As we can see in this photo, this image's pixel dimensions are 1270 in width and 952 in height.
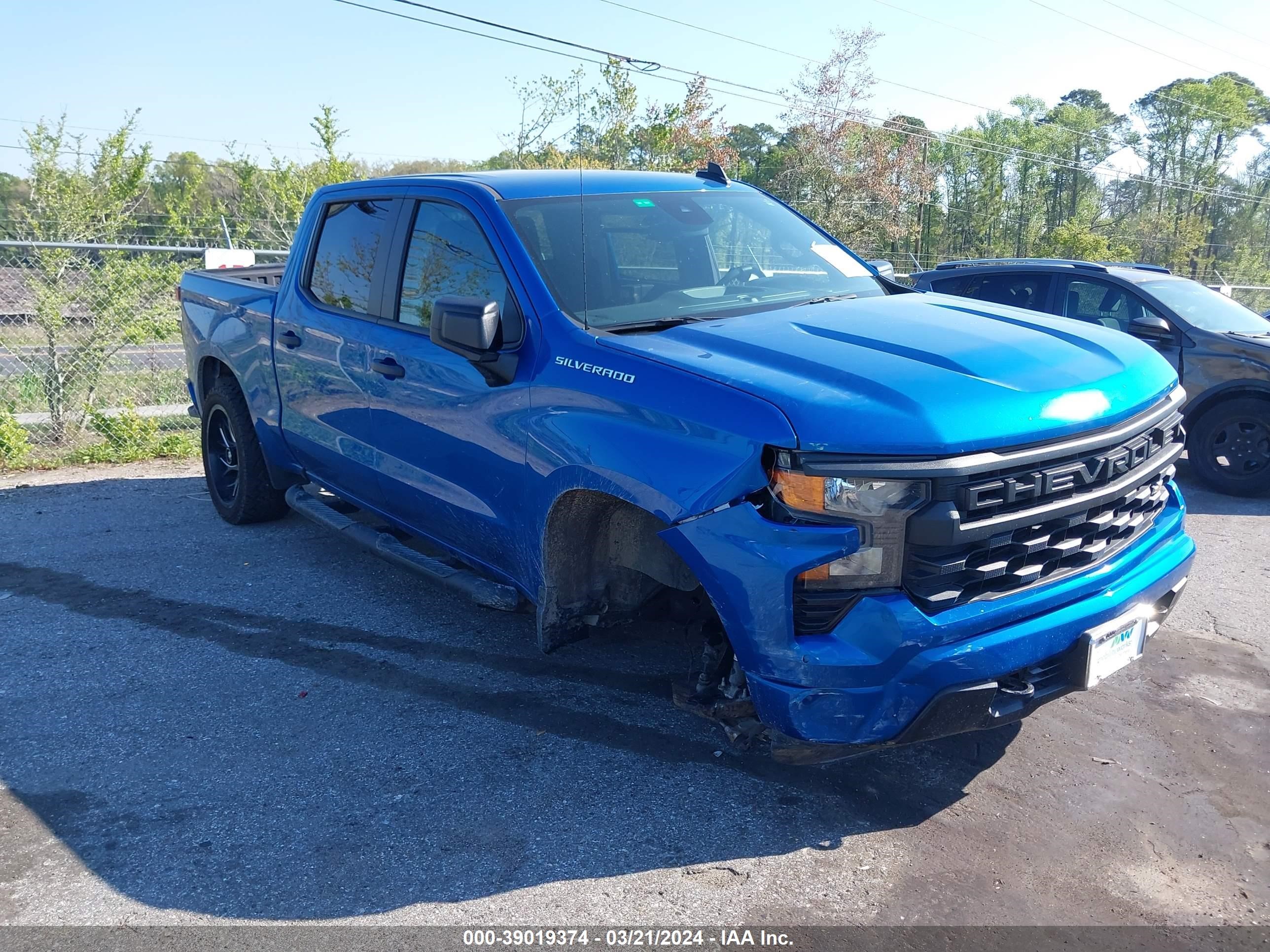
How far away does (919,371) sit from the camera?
117 inches

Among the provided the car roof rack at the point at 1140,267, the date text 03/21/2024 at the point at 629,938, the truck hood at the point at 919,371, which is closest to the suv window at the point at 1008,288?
the car roof rack at the point at 1140,267

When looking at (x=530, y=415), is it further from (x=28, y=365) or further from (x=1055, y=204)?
(x=1055, y=204)

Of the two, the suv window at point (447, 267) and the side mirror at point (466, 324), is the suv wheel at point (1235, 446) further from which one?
the side mirror at point (466, 324)

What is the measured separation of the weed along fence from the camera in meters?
9.17

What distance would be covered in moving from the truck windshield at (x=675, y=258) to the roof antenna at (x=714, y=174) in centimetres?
25

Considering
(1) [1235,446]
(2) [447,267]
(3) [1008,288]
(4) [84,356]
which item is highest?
(2) [447,267]

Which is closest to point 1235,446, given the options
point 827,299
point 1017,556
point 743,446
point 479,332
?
point 827,299

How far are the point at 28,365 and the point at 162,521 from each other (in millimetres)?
4259

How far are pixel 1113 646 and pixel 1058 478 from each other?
597mm

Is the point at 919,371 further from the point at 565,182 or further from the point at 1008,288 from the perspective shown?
the point at 1008,288

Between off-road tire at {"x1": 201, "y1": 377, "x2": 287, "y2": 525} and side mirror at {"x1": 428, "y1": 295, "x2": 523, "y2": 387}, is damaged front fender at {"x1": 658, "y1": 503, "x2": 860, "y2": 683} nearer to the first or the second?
side mirror at {"x1": 428, "y1": 295, "x2": 523, "y2": 387}

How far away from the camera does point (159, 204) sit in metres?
29.0

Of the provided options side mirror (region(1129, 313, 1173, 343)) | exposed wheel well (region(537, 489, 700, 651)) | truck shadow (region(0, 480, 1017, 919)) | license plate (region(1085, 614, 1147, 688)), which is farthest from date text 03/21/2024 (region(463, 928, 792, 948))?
side mirror (region(1129, 313, 1173, 343))

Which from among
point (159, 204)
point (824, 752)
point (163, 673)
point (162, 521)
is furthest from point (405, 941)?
point (159, 204)
